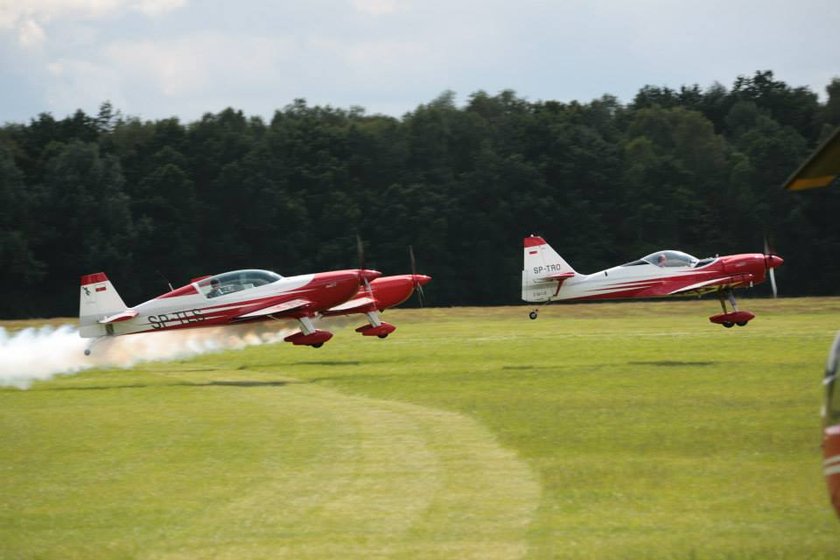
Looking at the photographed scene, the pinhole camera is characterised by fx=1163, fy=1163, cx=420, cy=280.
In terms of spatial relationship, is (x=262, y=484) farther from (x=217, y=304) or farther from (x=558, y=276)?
(x=558, y=276)

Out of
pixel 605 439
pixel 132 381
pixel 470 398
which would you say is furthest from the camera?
pixel 132 381

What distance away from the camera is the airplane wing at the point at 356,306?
27375mm

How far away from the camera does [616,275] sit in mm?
29125

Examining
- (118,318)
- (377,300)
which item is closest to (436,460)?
(118,318)

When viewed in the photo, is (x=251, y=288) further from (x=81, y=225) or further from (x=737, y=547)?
(x=81, y=225)

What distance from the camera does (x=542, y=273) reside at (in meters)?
29.8

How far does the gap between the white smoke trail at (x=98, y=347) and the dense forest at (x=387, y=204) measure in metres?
41.1

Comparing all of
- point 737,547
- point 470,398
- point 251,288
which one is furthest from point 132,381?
point 737,547

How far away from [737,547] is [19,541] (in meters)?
6.25

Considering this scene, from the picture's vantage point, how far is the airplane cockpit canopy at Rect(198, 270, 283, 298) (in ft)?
84.2

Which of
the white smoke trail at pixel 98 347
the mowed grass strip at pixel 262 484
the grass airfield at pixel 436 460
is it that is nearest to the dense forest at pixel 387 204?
the white smoke trail at pixel 98 347

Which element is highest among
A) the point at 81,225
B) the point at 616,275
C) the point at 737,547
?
the point at 81,225

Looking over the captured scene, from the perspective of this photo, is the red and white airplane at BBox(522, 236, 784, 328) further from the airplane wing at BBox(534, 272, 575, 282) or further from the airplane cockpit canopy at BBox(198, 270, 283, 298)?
the airplane cockpit canopy at BBox(198, 270, 283, 298)

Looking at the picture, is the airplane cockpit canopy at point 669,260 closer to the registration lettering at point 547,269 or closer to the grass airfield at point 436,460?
the registration lettering at point 547,269
